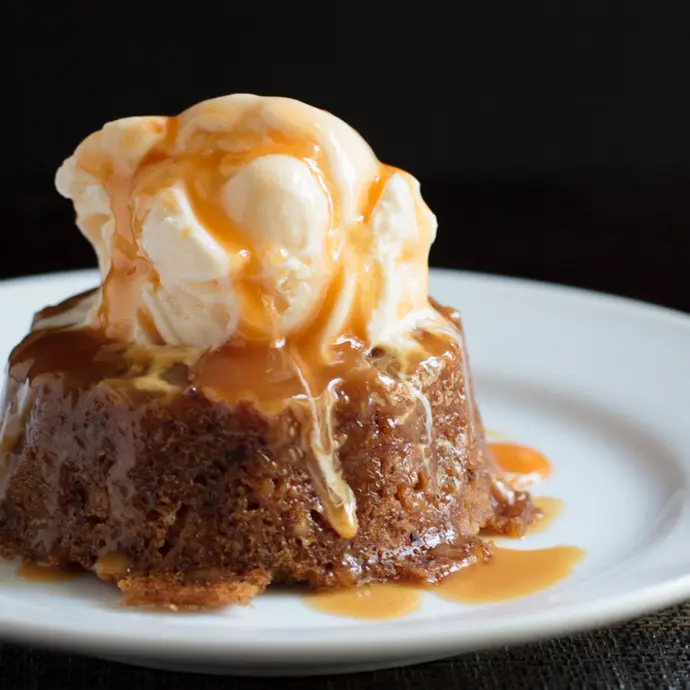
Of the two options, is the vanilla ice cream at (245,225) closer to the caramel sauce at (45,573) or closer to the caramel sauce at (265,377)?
the caramel sauce at (265,377)

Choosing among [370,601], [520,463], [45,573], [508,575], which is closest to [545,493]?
[520,463]

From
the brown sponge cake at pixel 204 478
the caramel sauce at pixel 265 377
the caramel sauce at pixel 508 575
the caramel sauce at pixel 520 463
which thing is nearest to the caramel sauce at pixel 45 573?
the brown sponge cake at pixel 204 478

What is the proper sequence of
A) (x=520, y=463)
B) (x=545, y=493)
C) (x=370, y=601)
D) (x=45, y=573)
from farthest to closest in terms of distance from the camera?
(x=520, y=463)
(x=545, y=493)
(x=45, y=573)
(x=370, y=601)

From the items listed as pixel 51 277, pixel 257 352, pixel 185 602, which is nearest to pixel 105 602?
pixel 185 602

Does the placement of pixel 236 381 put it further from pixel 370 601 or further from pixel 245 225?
pixel 370 601

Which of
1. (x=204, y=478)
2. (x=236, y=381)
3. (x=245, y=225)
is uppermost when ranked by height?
(x=245, y=225)

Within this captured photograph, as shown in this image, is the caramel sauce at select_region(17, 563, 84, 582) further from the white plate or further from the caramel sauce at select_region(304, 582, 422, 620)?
the caramel sauce at select_region(304, 582, 422, 620)

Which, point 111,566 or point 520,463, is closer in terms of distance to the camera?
point 111,566
